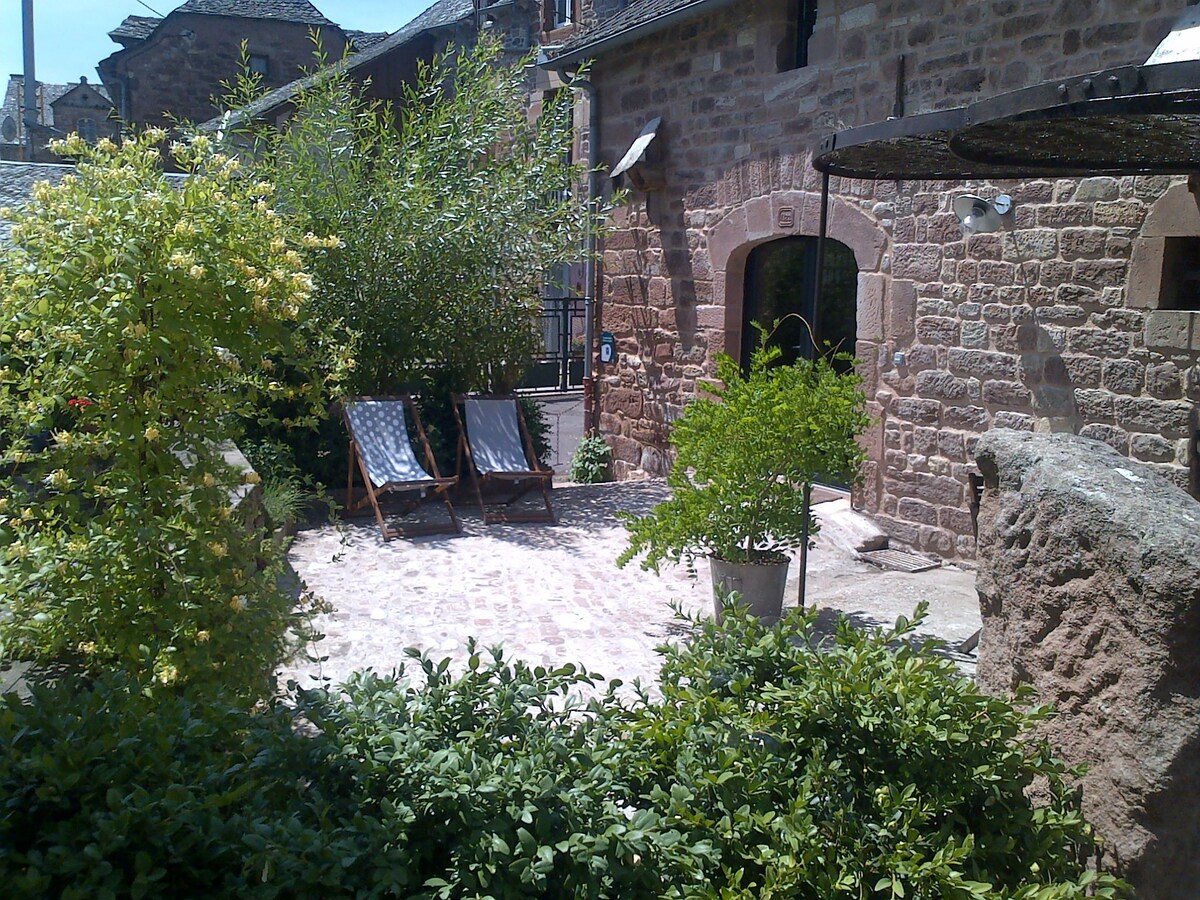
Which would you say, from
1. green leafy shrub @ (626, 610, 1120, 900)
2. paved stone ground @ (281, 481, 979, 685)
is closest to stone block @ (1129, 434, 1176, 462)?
paved stone ground @ (281, 481, 979, 685)

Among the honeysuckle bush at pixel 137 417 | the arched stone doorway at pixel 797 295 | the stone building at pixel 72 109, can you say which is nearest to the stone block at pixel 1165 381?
the arched stone doorway at pixel 797 295

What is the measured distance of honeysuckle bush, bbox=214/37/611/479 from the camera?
7.71 m

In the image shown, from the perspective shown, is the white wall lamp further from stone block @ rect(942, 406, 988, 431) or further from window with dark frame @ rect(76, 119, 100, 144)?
window with dark frame @ rect(76, 119, 100, 144)

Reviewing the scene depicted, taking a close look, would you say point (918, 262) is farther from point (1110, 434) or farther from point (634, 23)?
point (634, 23)

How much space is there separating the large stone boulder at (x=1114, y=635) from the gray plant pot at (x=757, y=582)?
6.83 feet

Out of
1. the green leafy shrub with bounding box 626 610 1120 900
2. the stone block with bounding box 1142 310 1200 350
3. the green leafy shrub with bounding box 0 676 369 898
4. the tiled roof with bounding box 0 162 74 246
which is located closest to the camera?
the green leafy shrub with bounding box 0 676 369 898

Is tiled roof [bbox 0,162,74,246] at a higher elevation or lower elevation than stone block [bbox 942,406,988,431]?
higher

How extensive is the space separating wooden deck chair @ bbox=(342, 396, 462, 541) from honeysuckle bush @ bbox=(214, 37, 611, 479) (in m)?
0.38

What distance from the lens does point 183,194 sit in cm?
298

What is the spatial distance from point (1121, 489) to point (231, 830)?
2073 millimetres

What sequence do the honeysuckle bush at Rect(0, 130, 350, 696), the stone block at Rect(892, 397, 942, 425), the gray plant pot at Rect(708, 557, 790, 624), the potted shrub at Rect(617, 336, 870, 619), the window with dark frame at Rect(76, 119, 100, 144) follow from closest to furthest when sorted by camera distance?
the honeysuckle bush at Rect(0, 130, 350, 696) → the potted shrub at Rect(617, 336, 870, 619) → the gray plant pot at Rect(708, 557, 790, 624) → the stone block at Rect(892, 397, 942, 425) → the window with dark frame at Rect(76, 119, 100, 144)

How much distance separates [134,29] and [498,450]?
21.9 meters

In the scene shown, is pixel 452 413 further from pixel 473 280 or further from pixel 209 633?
pixel 209 633

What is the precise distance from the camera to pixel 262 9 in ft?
79.4
